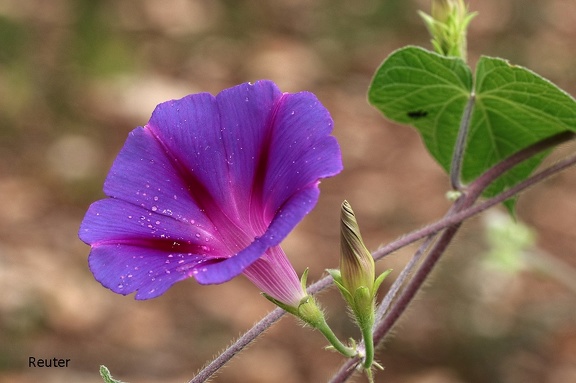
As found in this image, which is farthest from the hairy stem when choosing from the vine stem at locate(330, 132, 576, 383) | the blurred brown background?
the blurred brown background

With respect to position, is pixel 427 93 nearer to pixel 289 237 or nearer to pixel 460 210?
pixel 460 210

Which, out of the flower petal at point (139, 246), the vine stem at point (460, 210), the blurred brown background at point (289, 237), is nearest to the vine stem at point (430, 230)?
the vine stem at point (460, 210)

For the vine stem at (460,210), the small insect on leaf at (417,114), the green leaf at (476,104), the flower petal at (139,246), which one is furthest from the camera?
the small insect on leaf at (417,114)

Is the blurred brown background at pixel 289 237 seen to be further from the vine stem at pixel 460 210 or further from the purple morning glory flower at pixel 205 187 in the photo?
the purple morning glory flower at pixel 205 187

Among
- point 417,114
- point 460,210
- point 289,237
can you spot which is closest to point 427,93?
point 417,114

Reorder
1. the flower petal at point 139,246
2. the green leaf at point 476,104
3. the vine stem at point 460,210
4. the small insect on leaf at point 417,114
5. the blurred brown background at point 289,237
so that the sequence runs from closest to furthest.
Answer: the flower petal at point 139,246 → the vine stem at point 460,210 → the green leaf at point 476,104 → the small insect on leaf at point 417,114 → the blurred brown background at point 289,237

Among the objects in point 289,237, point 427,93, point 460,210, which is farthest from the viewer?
point 289,237
